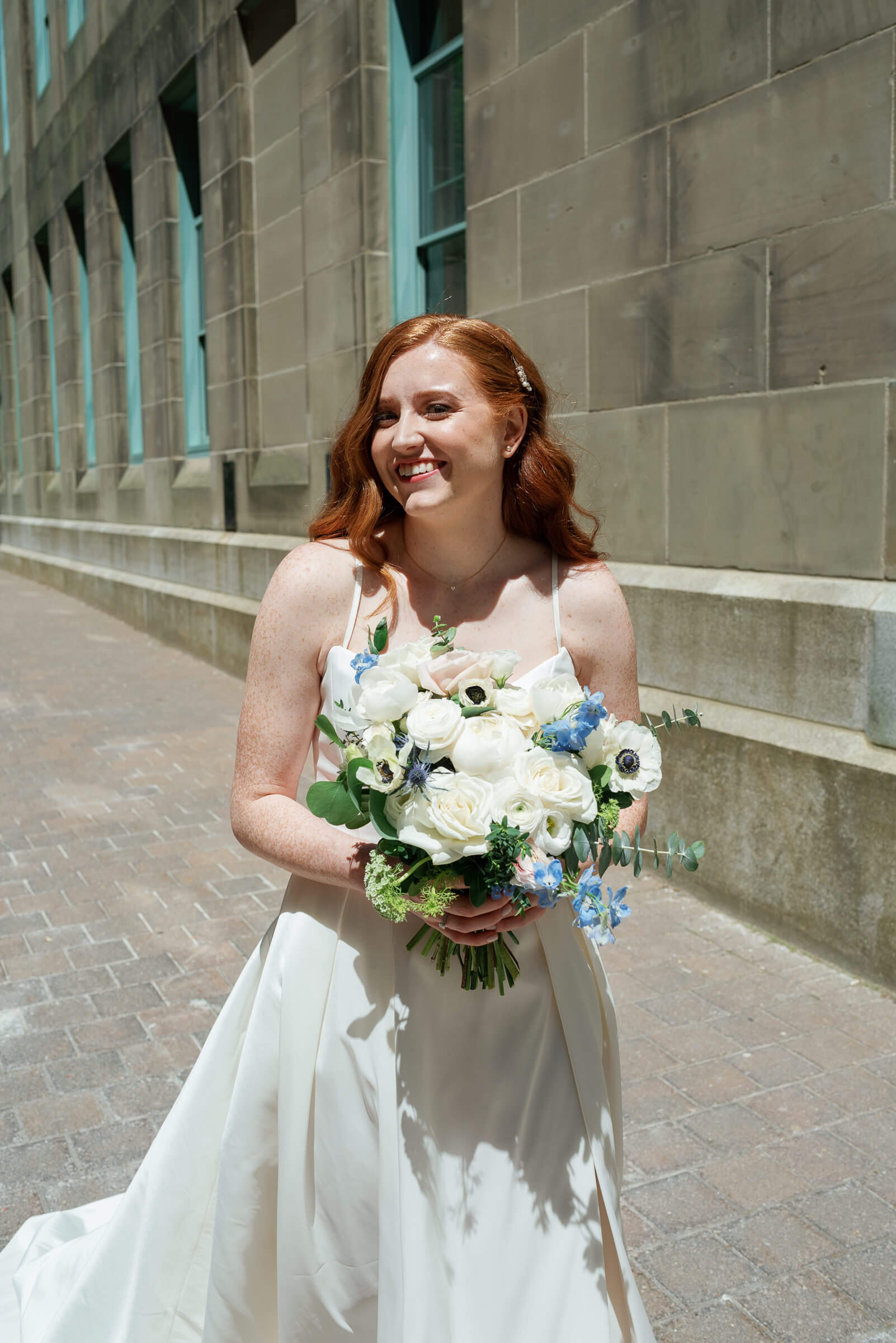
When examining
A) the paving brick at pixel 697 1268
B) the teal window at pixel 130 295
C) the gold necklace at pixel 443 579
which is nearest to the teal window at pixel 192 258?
the teal window at pixel 130 295

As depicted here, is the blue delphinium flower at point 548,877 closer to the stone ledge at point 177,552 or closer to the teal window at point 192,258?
the stone ledge at point 177,552

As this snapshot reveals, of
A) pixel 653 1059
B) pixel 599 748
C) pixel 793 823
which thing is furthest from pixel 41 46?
pixel 599 748

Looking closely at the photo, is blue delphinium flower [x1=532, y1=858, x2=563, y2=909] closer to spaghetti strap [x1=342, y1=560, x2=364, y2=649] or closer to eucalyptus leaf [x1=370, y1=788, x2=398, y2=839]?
eucalyptus leaf [x1=370, y1=788, x2=398, y2=839]

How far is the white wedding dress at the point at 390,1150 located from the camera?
208cm

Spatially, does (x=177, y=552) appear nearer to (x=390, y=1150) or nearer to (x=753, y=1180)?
(x=753, y=1180)

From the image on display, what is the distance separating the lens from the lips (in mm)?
2273

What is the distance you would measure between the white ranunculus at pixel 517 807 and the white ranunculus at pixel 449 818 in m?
0.01

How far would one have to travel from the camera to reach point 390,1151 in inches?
83.0

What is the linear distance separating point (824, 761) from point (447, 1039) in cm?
298

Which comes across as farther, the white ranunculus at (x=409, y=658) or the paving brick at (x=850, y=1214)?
the paving brick at (x=850, y=1214)

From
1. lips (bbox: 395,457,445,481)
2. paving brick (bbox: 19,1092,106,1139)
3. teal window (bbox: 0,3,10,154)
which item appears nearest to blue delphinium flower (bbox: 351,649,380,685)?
lips (bbox: 395,457,445,481)

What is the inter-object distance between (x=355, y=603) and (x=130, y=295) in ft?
52.5

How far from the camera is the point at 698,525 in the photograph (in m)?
5.61

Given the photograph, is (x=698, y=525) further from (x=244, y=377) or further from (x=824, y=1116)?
(x=244, y=377)
